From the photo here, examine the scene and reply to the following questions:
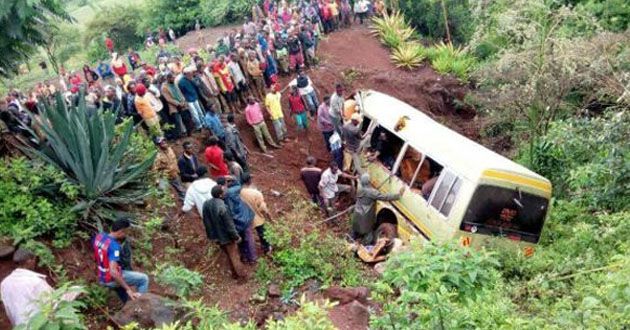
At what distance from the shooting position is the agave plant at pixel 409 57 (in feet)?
56.5

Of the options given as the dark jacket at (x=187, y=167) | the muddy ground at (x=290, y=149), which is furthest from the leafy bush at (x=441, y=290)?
the dark jacket at (x=187, y=167)

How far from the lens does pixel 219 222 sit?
6.53 m

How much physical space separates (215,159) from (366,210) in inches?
103

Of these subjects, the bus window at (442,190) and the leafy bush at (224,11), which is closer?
the bus window at (442,190)

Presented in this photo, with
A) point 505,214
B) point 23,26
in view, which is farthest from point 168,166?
point 505,214

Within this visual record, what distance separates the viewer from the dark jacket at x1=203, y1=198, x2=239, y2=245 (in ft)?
21.2

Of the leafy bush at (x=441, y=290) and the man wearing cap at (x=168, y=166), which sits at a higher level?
the leafy bush at (x=441, y=290)

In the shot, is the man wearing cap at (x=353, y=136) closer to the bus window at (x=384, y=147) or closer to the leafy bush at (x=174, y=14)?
the bus window at (x=384, y=147)

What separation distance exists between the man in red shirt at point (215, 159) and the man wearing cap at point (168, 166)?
56 centimetres

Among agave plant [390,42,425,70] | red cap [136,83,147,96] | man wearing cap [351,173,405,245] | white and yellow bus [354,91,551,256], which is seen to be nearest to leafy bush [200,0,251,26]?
agave plant [390,42,425,70]

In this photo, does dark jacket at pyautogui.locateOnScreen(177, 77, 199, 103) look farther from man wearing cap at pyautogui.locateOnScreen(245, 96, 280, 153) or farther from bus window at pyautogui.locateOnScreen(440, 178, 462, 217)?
bus window at pyautogui.locateOnScreen(440, 178, 462, 217)

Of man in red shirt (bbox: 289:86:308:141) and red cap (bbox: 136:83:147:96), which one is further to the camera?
man in red shirt (bbox: 289:86:308:141)

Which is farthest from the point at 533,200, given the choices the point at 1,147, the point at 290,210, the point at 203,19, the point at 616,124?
the point at 203,19

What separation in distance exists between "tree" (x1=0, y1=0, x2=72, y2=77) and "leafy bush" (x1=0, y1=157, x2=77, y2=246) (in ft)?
5.77
